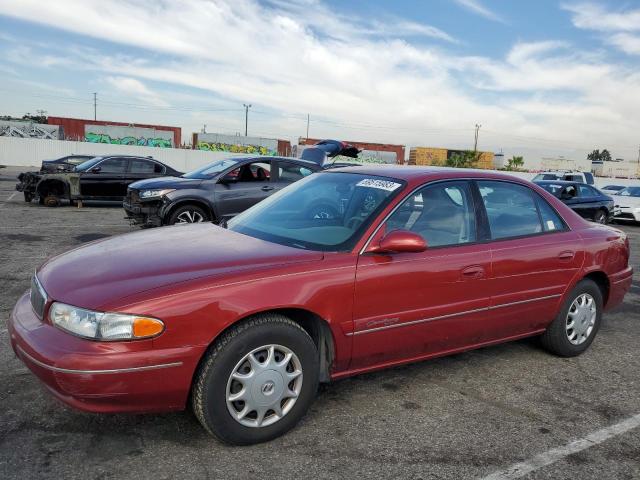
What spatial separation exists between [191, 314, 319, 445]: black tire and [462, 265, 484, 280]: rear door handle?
119 cm

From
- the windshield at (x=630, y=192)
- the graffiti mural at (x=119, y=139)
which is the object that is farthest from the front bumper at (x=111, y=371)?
the graffiti mural at (x=119, y=139)

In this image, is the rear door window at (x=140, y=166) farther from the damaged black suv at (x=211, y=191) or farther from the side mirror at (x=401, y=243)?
the side mirror at (x=401, y=243)

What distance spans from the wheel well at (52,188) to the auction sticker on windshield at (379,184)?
1190 cm

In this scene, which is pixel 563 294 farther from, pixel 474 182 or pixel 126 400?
pixel 126 400

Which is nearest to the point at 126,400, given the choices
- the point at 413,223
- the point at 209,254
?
the point at 209,254

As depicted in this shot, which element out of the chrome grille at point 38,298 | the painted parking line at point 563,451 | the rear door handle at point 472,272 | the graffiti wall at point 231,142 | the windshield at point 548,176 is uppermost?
the graffiti wall at point 231,142

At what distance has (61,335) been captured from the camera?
260cm

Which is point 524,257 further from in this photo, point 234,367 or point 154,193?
point 154,193

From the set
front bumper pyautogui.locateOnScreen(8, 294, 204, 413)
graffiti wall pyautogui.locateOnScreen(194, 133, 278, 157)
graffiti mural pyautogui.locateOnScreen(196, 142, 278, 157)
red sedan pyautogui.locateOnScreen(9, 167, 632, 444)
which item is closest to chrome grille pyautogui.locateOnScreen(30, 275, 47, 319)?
red sedan pyautogui.locateOnScreen(9, 167, 632, 444)

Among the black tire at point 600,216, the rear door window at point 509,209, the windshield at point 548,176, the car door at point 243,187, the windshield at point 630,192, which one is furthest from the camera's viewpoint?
the windshield at point 548,176

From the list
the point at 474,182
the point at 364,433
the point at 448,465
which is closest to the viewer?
the point at 448,465

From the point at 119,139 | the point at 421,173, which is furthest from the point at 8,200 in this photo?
the point at 119,139

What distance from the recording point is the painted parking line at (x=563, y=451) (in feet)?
8.87

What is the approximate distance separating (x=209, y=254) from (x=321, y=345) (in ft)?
2.68
